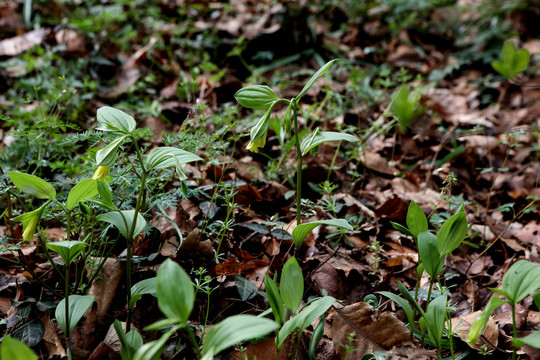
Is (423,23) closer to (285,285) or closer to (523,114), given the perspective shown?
(523,114)

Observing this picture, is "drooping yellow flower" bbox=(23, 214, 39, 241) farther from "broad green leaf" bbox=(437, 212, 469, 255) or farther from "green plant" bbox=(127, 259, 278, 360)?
"broad green leaf" bbox=(437, 212, 469, 255)

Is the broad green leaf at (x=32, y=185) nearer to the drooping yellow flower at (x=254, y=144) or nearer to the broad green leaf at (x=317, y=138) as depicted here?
the drooping yellow flower at (x=254, y=144)

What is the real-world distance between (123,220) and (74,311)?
0.97 ft

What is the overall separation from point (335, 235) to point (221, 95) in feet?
5.29

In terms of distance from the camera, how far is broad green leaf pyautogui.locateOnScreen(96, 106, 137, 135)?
123 centimetres

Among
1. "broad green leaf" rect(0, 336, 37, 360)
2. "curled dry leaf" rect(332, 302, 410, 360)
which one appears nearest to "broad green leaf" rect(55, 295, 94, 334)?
"broad green leaf" rect(0, 336, 37, 360)

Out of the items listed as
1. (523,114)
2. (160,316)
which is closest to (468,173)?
(523,114)

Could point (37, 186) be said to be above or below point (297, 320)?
above

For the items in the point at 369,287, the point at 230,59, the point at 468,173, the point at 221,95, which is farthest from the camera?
the point at 230,59

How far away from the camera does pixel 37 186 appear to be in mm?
1240

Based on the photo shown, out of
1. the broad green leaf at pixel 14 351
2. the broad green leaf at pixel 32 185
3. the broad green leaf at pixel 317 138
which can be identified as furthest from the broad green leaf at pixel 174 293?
the broad green leaf at pixel 317 138

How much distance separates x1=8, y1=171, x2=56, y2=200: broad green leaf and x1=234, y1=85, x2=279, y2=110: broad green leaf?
0.63 meters

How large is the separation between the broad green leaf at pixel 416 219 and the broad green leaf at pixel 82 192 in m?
0.99

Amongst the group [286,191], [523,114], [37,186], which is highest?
[37,186]
